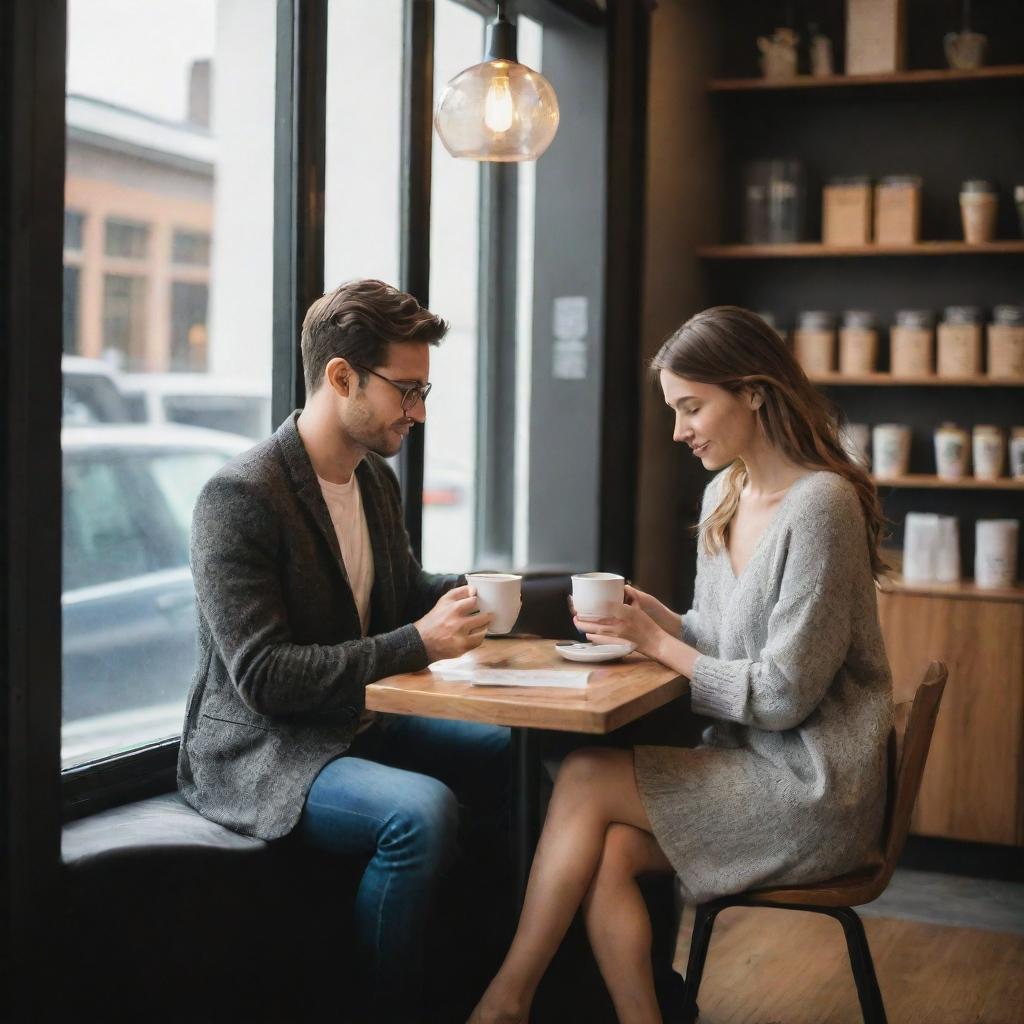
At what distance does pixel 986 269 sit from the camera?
3998mm

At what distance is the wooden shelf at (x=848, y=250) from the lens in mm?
3750

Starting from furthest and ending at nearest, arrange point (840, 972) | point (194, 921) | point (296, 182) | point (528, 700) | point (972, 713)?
point (972, 713)
point (840, 972)
point (296, 182)
point (194, 921)
point (528, 700)

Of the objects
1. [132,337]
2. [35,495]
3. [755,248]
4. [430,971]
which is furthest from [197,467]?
[755,248]

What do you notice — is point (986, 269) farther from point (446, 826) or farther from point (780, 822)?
point (446, 826)

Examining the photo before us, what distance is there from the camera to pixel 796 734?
2.15m

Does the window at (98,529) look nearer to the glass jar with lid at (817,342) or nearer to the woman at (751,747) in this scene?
the woman at (751,747)

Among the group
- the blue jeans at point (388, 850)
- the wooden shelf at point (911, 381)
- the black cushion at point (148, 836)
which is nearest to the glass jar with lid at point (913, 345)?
the wooden shelf at point (911, 381)

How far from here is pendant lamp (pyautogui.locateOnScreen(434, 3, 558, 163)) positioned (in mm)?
2322

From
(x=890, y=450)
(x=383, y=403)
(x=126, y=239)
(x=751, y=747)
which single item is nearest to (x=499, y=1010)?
(x=751, y=747)

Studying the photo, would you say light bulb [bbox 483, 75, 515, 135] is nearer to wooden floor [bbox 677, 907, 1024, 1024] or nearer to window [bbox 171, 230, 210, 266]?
window [bbox 171, 230, 210, 266]

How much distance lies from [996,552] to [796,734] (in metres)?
1.81

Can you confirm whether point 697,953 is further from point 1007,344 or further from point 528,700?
point 1007,344

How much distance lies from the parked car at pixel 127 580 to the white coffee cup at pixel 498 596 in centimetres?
60

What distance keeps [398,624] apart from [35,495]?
884mm
